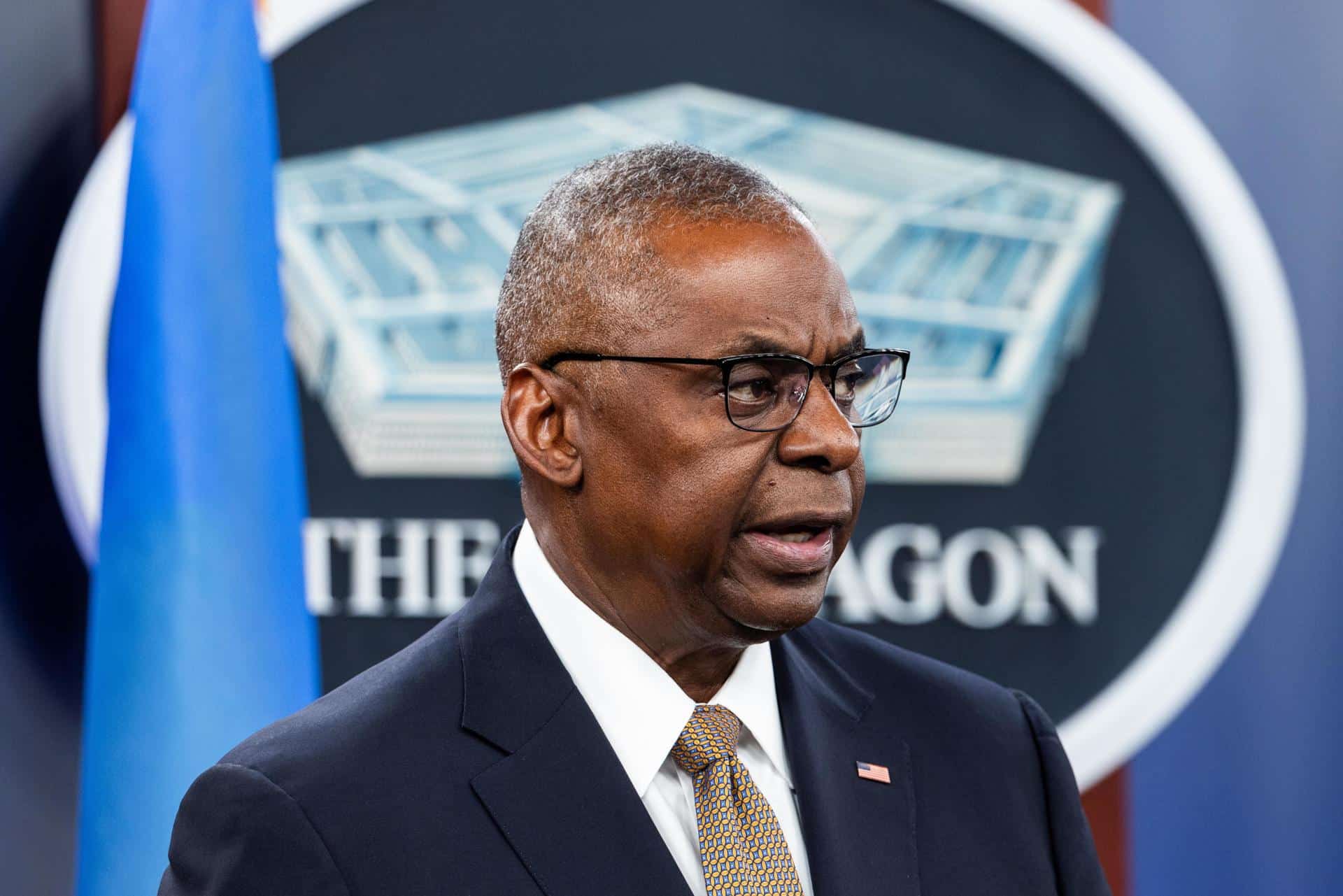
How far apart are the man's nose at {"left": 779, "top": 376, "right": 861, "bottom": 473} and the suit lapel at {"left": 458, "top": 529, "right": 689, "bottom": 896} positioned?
0.35 m

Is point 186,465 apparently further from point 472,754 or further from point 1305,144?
point 1305,144

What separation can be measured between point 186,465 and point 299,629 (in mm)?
358

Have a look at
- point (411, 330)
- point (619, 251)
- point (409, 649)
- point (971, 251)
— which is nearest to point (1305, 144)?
point (971, 251)

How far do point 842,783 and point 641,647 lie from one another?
27cm

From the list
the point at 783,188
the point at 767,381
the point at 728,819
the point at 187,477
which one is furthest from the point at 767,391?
the point at 783,188

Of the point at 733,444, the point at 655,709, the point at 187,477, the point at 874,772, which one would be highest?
the point at 733,444

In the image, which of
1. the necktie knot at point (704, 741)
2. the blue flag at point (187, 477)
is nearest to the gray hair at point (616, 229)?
the necktie knot at point (704, 741)

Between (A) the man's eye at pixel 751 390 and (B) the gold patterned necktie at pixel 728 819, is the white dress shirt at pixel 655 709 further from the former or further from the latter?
(A) the man's eye at pixel 751 390

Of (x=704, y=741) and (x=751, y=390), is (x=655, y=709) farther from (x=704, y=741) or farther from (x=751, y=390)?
(x=751, y=390)

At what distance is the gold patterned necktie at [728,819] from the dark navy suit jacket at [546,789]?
0.15 feet

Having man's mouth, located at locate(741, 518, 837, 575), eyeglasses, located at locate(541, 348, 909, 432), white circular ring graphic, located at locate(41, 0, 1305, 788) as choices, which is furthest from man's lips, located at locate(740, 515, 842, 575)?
white circular ring graphic, located at locate(41, 0, 1305, 788)

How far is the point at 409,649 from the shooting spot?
1488 millimetres

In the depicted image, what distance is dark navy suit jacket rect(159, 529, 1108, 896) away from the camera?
1258mm

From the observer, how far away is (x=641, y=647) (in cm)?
144
